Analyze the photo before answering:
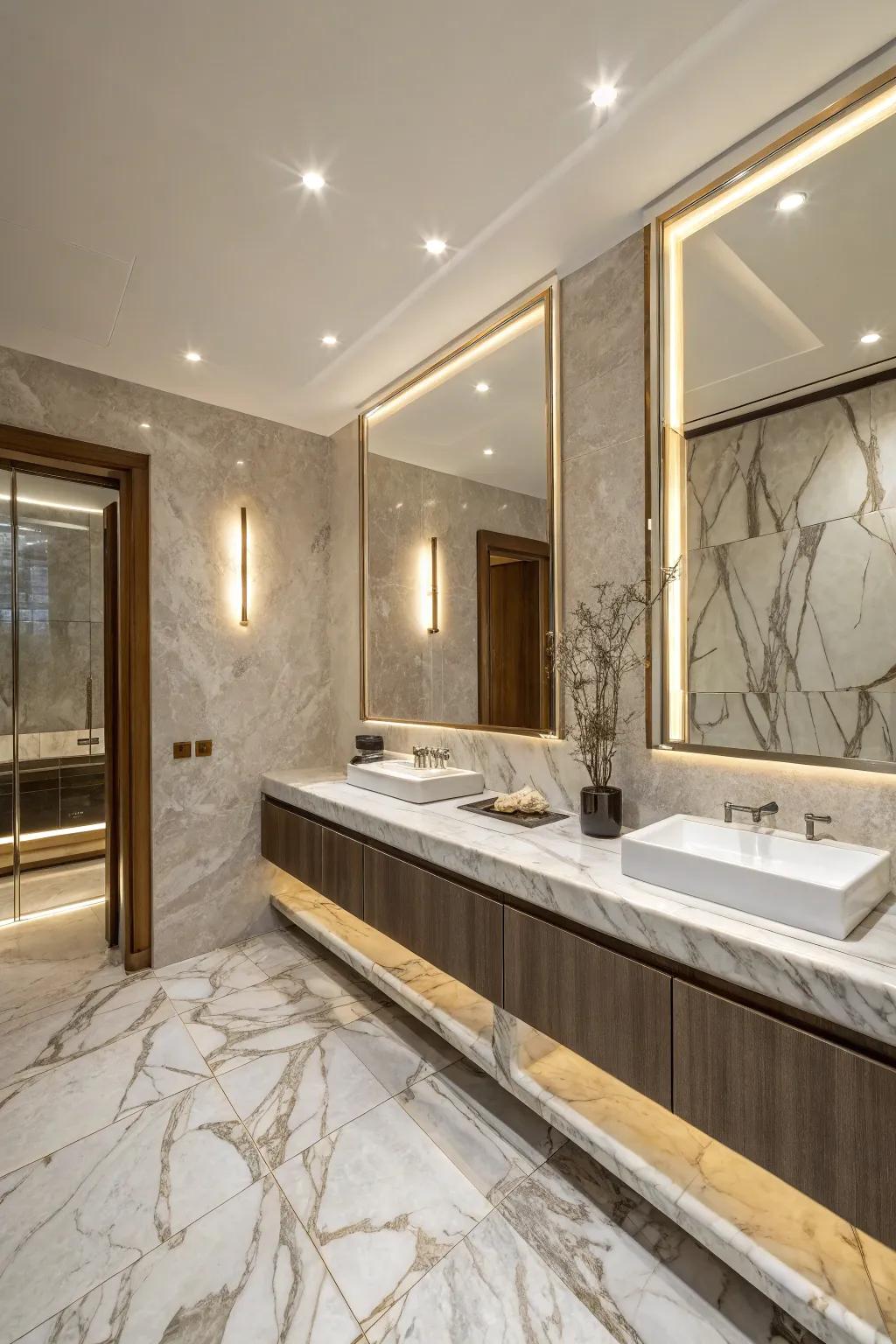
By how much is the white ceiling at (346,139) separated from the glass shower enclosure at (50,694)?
1.28 metres

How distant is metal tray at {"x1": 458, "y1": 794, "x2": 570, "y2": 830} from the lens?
2.00 meters

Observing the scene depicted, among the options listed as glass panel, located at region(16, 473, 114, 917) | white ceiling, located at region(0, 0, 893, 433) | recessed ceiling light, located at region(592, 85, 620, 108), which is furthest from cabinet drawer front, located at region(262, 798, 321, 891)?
recessed ceiling light, located at region(592, 85, 620, 108)

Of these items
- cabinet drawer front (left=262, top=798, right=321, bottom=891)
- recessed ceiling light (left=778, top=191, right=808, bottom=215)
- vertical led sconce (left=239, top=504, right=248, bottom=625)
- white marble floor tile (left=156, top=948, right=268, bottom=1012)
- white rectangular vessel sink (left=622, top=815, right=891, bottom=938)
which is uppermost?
recessed ceiling light (left=778, top=191, right=808, bottom=215)

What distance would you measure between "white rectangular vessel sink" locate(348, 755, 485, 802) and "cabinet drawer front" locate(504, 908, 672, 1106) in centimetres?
74

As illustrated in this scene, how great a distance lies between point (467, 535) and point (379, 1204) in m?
2.24

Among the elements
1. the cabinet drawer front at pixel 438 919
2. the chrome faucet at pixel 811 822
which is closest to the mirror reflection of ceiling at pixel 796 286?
the chrome faucet at pixel 811 822

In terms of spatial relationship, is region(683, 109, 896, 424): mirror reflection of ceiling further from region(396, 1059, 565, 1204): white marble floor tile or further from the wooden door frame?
the wooden door frame

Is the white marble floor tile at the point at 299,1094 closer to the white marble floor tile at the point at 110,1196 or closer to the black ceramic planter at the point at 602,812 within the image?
the white marble floor tile at the point at 110,1196

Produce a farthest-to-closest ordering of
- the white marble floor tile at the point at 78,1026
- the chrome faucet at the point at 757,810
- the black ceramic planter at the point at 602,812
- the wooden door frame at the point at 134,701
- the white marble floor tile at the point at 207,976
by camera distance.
→ the wooden door frame at the point at 134,701
the white marble floor tile at the point at 207,976
the white marble floor tile at the point at 78,1026
the black ceramic planter at the point at 602,812
the chrome faucet at the point at 757,810

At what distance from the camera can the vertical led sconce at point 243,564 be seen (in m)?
3.18

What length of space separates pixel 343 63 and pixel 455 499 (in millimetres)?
1434

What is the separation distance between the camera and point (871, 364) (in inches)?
57.6

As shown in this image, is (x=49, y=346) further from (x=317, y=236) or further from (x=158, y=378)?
(x=317, y=236)

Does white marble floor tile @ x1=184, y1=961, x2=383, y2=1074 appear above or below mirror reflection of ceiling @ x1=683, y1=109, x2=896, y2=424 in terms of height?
below
